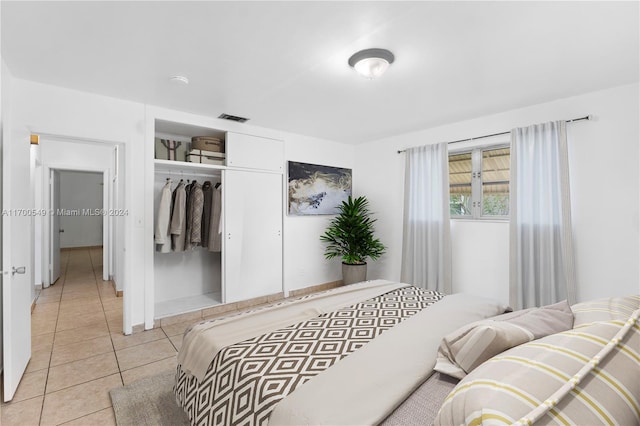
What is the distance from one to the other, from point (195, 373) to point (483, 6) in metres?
2.47

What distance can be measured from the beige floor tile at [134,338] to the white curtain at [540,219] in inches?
147

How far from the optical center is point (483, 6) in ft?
5.49

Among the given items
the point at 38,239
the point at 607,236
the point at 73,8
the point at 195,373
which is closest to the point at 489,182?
the point at 607,236

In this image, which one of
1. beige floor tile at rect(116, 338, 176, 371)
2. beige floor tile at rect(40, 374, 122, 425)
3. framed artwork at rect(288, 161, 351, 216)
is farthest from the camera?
framed artwork at rect(288, 161, 351, 216)

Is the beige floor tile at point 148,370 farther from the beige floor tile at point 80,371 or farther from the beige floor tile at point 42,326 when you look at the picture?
the beige floor tile at point 42,326

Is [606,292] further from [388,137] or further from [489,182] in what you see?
[388,137]

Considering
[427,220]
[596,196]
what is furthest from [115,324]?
[596,196]

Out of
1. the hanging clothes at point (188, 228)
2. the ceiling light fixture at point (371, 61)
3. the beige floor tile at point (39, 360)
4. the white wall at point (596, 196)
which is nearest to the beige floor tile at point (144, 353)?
the beige floor tile at point (39, 360)

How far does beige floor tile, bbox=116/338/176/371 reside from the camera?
2.50 m

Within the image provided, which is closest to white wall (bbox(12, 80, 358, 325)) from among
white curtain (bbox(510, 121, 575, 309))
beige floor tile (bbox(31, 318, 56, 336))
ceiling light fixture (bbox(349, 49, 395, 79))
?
beige floor tile (bbox(31, 318, 56, 336))

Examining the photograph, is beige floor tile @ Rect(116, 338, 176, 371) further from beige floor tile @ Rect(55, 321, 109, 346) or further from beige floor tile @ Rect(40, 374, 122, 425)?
beige floor tile @ Rect(55, 321, 109, 346)

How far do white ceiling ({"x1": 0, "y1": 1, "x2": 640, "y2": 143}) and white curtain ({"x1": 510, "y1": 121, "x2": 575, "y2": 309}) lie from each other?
445mm

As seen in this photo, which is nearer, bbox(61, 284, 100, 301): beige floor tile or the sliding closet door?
the sliding closet door

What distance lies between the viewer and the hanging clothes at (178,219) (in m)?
3.42
